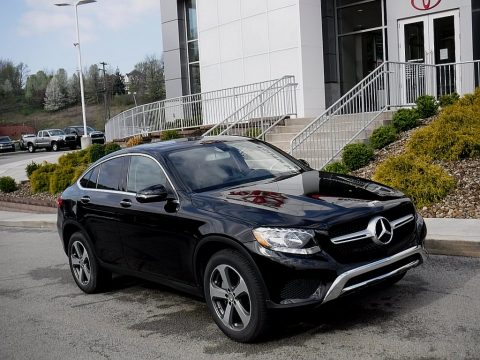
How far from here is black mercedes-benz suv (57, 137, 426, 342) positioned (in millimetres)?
4508

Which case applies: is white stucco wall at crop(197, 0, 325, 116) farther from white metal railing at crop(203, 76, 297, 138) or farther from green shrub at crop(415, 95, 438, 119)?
green shrub at crop(415, 95, 438, 119)

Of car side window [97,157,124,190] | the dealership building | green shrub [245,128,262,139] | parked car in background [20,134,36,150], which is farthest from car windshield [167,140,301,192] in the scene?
parked car in background [20,134,36,150]

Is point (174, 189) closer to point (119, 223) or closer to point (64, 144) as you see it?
point (119, 223)

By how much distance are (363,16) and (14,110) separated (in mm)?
117079

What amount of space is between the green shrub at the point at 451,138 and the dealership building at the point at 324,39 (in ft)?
18.3

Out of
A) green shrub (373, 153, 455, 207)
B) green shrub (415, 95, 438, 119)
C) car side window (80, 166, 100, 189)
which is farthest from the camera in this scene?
green shrub (415, 95, 438, 119)

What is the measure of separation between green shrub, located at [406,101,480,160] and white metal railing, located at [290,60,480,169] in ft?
7.35

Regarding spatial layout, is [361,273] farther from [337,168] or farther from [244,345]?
[337,168]

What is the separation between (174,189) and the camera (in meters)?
5.55

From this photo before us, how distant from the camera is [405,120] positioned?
527 inches

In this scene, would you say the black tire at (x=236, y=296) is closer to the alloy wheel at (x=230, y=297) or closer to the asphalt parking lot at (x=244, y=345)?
the alloy wheel at (x=230, y=297)

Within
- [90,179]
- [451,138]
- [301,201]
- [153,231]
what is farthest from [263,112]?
[301,201]

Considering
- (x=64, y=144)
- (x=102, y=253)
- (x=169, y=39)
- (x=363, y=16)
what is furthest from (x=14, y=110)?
(x=102, y=253)

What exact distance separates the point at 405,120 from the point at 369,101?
52.2 inches
